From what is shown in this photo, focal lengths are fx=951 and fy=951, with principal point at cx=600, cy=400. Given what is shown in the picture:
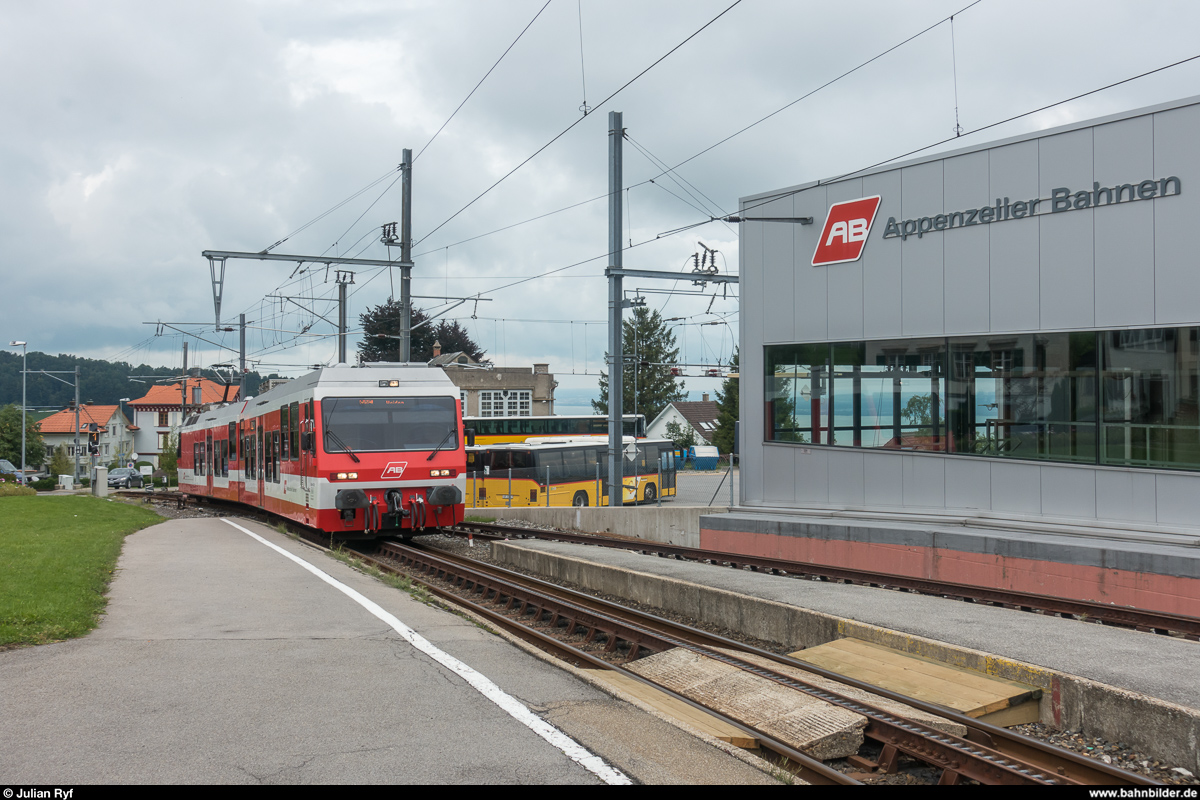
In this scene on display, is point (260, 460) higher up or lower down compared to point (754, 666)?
higher up

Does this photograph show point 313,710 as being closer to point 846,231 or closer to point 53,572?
point 53,572

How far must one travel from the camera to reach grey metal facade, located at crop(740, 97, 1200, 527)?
42.0ft

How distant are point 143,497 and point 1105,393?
42.4 meters

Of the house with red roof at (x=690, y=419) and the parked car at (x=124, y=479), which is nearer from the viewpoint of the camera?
the parked car at (x=124, y=479)

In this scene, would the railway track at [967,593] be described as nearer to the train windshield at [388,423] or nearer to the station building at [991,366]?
the station building at [991,366]

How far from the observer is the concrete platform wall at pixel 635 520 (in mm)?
22078

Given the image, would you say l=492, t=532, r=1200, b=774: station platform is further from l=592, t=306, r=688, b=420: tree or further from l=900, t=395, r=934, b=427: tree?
l=592, t=306, r=688, b=420: tree

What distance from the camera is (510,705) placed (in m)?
6.12

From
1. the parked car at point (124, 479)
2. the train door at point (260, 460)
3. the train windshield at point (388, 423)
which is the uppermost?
the train windshield at point (388, 423)

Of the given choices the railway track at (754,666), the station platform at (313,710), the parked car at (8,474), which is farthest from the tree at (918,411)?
the parked car at (8,474)

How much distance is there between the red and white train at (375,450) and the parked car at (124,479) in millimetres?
53278

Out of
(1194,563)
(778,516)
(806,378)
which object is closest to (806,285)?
(806,378)

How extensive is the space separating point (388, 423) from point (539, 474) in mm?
15000

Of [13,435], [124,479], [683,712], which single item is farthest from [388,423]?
[13,435]
